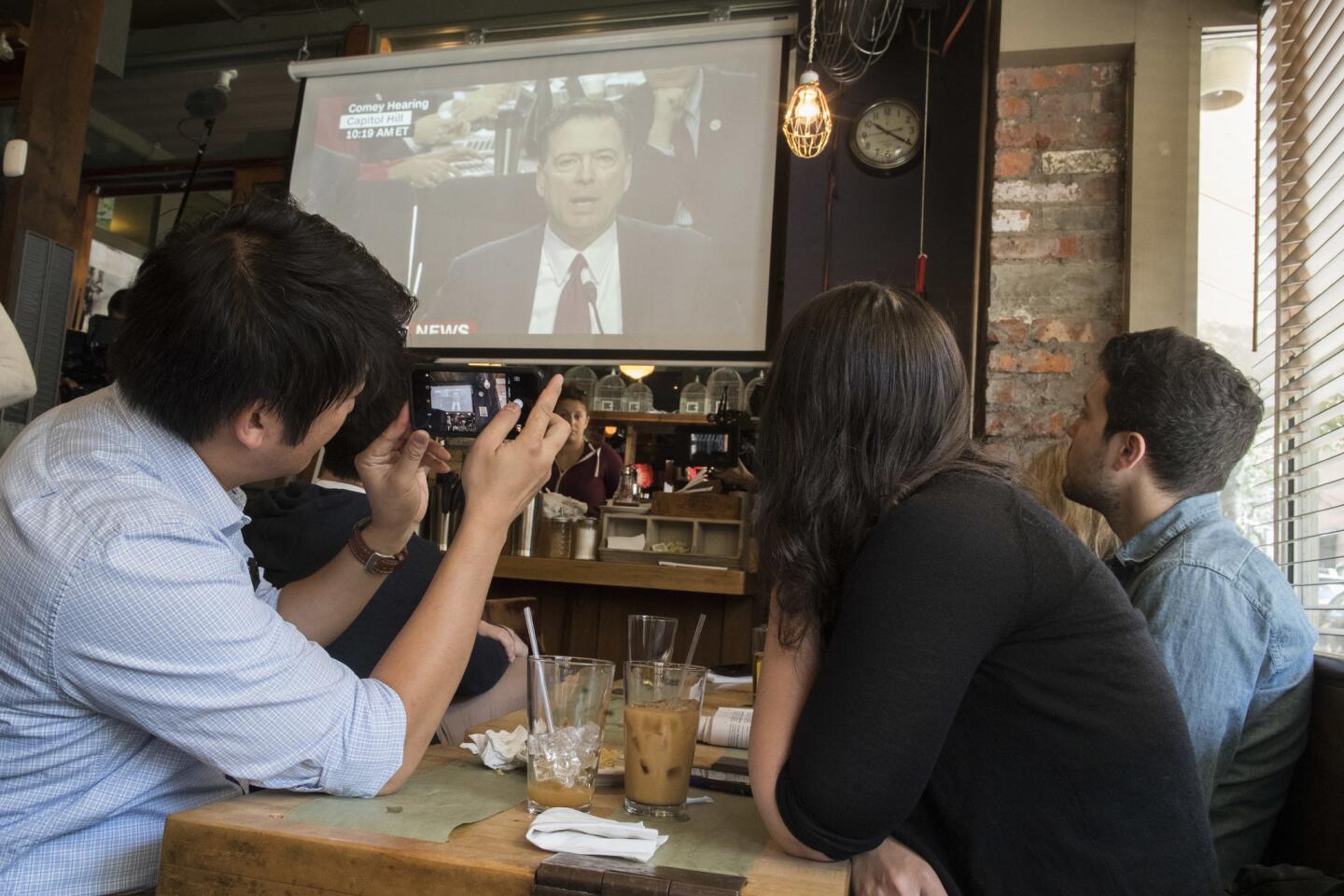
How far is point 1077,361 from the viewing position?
2.73 meters

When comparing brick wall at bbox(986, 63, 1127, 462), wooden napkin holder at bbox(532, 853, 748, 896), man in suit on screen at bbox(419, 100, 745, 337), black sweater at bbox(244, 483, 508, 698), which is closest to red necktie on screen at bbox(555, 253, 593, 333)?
man in suit on screen at bbox(419, 100, 745, 337)

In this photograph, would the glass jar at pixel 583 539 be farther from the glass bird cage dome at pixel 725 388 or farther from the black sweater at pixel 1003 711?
the black sweater at pixel 1003 711

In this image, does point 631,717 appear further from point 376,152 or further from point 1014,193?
point 376,152

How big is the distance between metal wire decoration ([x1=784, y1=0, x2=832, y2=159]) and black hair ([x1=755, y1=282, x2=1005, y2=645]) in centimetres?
213

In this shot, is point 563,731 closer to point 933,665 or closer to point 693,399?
point 933,665

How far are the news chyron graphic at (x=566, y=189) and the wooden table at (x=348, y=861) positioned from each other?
2927mm

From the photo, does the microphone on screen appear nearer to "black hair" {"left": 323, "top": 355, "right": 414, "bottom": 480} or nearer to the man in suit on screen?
the man in suit on screen

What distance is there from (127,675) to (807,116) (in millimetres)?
2626

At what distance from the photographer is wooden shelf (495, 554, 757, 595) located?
10.5 feet

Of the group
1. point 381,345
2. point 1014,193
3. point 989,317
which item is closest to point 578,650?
point 989,317

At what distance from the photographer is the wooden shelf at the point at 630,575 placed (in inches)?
125

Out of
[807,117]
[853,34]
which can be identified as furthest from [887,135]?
[807,117]

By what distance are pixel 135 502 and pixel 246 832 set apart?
11.3 inches

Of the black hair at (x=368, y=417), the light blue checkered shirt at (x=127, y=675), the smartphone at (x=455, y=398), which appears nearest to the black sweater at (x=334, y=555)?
the black hair at (x=368, y=417)
